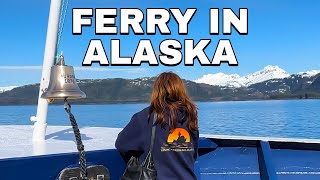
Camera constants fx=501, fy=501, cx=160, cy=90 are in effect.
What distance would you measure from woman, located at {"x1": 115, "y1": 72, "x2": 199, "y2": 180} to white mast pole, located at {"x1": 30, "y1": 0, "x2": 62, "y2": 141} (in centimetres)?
94

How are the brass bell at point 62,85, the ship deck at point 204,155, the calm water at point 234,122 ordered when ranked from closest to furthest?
the brass bell at point 62,85 → the ship deck at point 204,155 → the calm water at point 234,122

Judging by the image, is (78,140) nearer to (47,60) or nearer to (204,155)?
(47,60)

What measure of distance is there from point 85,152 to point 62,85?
20.2 inches

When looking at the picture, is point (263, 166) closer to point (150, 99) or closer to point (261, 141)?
point (261, 141)

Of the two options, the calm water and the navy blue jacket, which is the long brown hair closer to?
the navy blue jacket

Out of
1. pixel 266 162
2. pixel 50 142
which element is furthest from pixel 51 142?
pixel 266 162

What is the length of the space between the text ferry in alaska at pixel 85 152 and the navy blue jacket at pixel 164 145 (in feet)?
0.96

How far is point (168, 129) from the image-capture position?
2.84 metres

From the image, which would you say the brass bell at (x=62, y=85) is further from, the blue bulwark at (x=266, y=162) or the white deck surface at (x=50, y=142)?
the blue bulwark at (x=266, y=162)

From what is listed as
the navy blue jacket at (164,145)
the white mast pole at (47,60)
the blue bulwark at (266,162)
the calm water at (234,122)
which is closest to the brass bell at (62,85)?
the navy blue jacket at (164,145)

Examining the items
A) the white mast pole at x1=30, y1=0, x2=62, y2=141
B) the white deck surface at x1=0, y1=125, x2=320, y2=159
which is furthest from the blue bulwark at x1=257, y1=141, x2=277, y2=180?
the white mast pole at x1=30, y1=0, x2=62, y2=141

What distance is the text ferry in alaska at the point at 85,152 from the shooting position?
281 cm

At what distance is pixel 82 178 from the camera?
2875 mm

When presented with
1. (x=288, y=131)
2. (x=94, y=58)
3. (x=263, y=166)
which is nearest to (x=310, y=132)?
(x=288, y=131)
